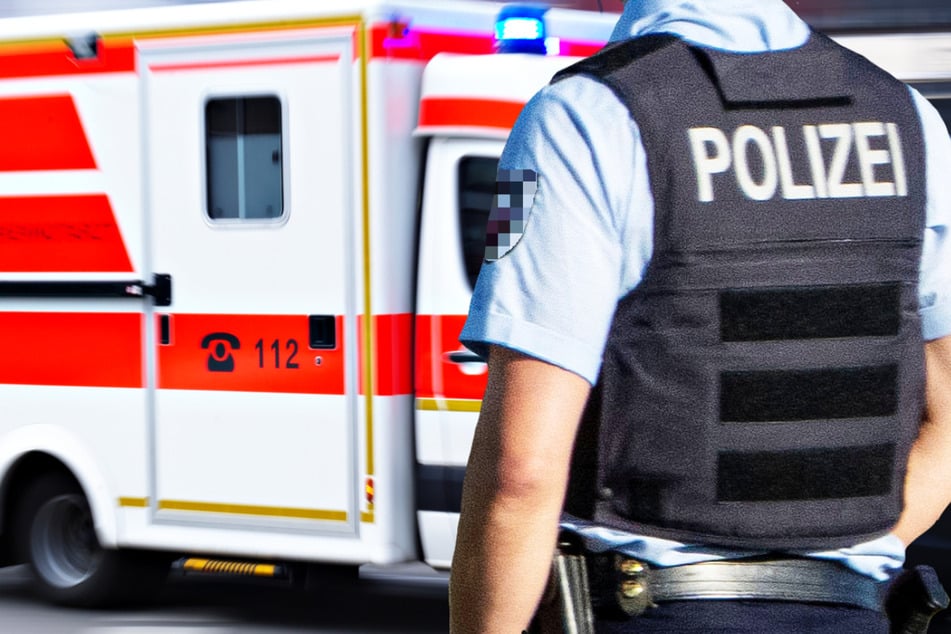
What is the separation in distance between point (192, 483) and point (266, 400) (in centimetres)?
52

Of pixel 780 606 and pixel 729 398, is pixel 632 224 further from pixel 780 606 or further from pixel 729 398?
pixel 780 606

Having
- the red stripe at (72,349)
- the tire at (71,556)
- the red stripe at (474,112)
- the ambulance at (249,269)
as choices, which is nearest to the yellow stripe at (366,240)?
the ambulance at (249,269)

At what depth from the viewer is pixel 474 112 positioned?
5992 mm

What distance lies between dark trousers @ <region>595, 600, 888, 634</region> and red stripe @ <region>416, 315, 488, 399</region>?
4216mm

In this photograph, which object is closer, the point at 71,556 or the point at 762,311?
the point at 762,311

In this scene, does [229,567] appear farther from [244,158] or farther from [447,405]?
[244,158]

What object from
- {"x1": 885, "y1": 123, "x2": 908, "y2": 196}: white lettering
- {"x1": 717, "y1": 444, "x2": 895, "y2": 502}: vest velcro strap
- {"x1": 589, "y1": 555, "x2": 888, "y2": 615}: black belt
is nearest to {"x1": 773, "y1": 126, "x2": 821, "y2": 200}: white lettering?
{"x1": 885, "y1": 123, "x2": 908, "y2": 196}: white lettering

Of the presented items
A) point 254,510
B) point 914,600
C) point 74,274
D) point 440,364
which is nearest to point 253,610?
point 254,510

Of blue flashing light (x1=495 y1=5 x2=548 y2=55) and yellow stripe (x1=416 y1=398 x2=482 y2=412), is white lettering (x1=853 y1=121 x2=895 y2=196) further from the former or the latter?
blue flashing light (x1=495 y1=5 x2=548 y2=55)

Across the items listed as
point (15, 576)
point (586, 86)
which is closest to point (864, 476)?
point (586, 86)

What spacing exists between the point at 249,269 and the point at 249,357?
0.34 metres

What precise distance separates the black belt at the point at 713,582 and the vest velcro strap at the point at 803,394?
0.15 metres

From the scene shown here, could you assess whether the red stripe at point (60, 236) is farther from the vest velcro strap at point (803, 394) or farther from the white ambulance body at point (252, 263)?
the vest velcro strap at point (803, 394)

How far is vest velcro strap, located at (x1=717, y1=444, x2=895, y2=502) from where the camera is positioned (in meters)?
1.69
